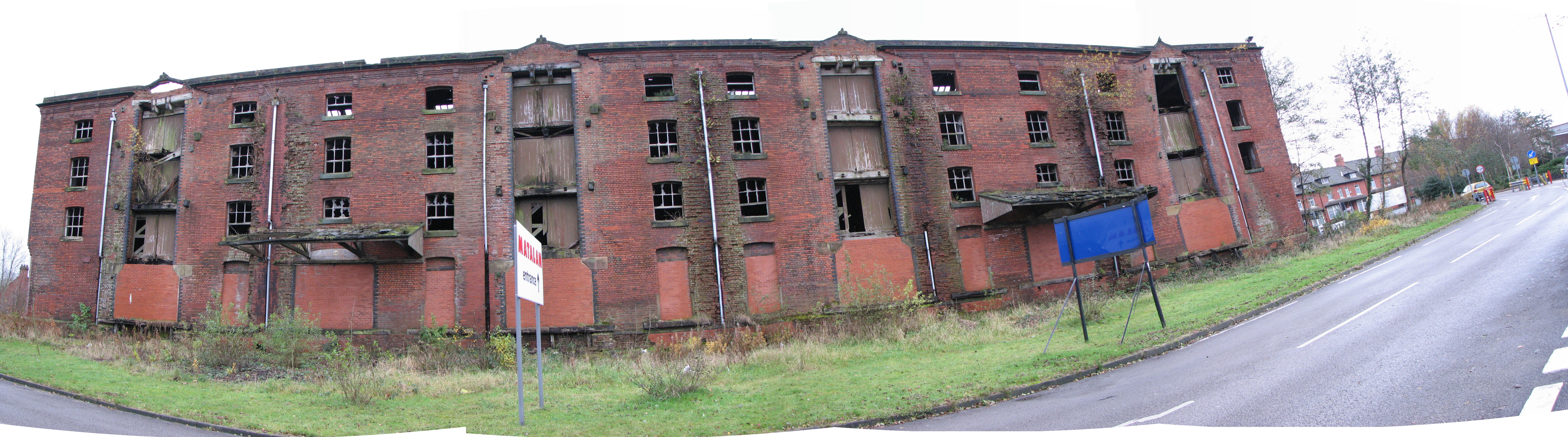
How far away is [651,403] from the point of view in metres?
11.3

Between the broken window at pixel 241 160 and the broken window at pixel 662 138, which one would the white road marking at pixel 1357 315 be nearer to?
the broken window at pixel 662 138

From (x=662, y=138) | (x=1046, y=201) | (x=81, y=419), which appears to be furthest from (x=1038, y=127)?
(x=81, y=419)

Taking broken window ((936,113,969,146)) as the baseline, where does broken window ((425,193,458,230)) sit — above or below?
below

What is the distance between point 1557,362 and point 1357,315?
5.08 meters

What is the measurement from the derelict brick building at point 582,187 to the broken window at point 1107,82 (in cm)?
216

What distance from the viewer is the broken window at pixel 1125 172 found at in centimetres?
2541

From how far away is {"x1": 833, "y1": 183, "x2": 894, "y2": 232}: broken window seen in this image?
2288cm

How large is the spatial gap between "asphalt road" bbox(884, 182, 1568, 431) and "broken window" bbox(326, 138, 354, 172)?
822 inches

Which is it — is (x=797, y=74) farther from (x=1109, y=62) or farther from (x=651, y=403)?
(x=651, y=403)

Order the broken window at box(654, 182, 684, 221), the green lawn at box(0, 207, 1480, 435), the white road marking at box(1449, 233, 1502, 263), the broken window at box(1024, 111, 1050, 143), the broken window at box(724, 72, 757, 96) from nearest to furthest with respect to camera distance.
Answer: the green lawn at box(0, 207, 1480, 435) → the white road marking at box(1449, 233, 1502, 263) → the broken window at box(654, 182, 684, 221) → the broken window at box(724, 72, 757, 96) → the broken window at box(1024, 111, 1050, 143)

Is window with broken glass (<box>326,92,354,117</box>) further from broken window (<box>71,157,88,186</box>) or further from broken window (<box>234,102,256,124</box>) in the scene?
broken window (<box>71,157,88,186</box>)

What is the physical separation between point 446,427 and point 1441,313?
625 inches

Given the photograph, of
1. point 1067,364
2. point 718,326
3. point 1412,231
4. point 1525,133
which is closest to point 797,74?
point 718,326

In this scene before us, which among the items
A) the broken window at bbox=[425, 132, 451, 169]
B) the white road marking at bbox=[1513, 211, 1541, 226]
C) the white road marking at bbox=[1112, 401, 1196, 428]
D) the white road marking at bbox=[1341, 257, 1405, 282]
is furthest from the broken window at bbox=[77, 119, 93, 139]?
the white road marking at bbox=[1513, 211, 1541, 226]
